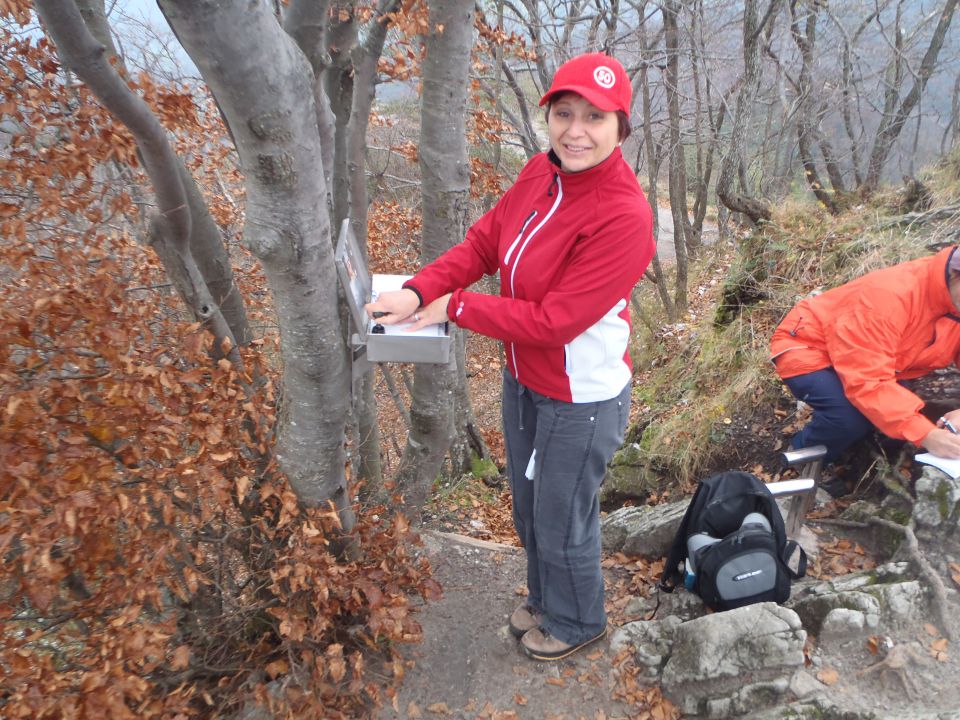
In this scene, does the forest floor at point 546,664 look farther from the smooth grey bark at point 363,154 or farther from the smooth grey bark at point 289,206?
the smooth grey bark at point 289,206

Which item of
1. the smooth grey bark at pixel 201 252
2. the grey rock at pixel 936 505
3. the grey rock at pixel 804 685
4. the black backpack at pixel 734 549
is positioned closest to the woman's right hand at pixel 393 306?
the smooth grey bark at pixel 201 252

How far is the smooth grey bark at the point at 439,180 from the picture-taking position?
2814mm

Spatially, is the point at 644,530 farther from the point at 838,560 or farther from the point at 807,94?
the point at 807,94

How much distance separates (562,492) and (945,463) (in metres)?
1.91

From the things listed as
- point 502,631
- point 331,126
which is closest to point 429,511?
point 502,631

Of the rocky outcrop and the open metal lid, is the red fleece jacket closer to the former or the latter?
the open metal lid

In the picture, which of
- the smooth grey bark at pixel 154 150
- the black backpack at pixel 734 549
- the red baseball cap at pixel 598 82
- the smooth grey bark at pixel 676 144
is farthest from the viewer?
the smooth grey bark at pixel 676 144

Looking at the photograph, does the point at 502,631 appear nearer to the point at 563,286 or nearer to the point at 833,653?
the point at 833,653

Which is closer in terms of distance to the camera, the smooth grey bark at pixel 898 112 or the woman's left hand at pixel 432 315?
the woman's left hand at pixel 432 315

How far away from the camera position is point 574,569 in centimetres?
270

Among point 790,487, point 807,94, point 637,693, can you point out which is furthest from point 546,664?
point 807,94

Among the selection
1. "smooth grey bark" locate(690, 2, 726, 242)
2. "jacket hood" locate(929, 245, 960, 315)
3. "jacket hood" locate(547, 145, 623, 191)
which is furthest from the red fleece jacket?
"smooth grey bark" locate(690, 2, 726, 242)

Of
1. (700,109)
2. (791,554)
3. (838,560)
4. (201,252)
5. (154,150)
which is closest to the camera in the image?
(154,150)

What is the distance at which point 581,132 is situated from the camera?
2.05 m
